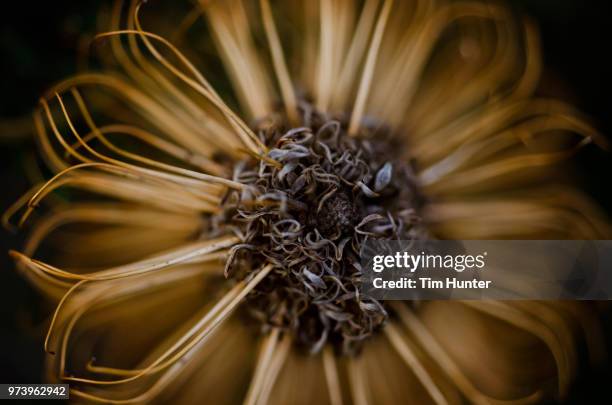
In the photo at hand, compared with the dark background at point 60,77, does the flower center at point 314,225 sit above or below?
below

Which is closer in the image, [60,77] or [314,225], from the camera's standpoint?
[314,225]

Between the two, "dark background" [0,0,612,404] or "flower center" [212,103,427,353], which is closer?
"flower center" [212,103,427,353]

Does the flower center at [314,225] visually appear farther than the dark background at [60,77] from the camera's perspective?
No

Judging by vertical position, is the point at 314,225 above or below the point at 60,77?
below

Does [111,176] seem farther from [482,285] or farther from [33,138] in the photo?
[482,285]

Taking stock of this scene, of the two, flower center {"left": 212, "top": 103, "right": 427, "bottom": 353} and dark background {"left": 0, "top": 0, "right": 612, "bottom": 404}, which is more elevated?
dark background {"left": 0, "top": 0, "right": 612, "bottom": 404}
